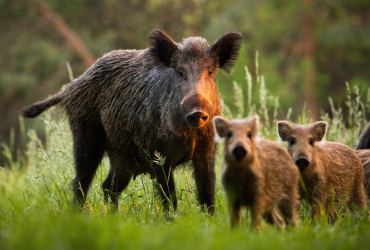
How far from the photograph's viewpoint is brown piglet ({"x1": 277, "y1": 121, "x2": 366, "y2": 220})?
361 centimetres

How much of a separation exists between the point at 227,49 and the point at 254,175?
78.6 inches

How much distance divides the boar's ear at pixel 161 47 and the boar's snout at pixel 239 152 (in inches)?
75.8

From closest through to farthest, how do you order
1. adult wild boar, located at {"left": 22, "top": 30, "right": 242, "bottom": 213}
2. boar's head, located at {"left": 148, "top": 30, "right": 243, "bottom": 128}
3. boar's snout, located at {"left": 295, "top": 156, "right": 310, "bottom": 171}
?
boar's snout, located at {"left": 295, "top": 156, "right": 310, "bottom": 171} < boar's head, located at {"left": 148, "top": 30, "right": 243, "bottom": 128} < adult wild boar, located at {"left": 22, "top": 30, "right": 242, "bottom": 213}

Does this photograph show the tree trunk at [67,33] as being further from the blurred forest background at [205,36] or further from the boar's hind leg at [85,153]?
the boar's hind leg at [85,153]

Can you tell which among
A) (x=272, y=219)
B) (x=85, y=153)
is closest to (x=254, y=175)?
(x=272, y=219)

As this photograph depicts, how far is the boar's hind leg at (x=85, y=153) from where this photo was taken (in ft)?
16.5

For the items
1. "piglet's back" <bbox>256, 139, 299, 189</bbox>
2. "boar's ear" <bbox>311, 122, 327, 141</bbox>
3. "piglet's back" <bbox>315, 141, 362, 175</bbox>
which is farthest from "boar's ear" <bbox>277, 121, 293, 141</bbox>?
"piglet's back" <bbox>256, 139, 299, 189</bbox>

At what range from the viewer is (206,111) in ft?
12.5

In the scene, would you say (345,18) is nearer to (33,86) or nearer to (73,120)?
(33,86)

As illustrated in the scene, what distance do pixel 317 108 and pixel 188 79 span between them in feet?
49.3

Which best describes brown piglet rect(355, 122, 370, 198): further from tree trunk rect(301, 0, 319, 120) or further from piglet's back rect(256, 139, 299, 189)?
tree trunk rect(301, 0, 319, 120)

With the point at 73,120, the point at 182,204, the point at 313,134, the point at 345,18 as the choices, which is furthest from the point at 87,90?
the point at 345,18

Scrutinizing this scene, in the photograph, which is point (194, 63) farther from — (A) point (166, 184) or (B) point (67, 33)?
(B) point (67, 33)

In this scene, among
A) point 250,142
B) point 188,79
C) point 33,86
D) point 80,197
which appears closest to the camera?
point 250,142
